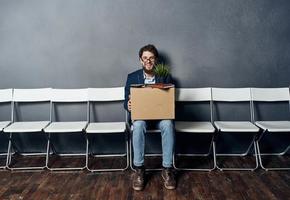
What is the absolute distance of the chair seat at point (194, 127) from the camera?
309 cm

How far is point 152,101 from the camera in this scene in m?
2.79

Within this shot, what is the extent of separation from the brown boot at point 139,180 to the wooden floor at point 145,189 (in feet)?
0.16

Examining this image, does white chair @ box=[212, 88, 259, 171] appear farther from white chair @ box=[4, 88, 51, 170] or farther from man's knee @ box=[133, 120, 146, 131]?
white chair @ box=[4, 88, 51, 170]

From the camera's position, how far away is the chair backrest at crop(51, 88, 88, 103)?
11.6ft

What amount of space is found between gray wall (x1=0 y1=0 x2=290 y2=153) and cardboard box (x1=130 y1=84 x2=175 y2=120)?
836 millimetres

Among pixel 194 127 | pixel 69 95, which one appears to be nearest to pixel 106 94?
pixel 69 95

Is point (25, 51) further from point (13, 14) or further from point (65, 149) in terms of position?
point (65, 149)

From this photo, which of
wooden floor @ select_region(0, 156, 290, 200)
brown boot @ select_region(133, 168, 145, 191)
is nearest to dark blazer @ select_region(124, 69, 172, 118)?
brown boot @ select_region(133, 168, 145, 191)

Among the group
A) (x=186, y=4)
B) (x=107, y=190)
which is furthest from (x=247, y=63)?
(x=107, y=190)

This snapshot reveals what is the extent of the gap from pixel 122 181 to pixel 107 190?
0.76ft

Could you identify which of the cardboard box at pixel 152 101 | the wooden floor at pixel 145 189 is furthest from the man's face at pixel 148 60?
the wooden floor at pixel 145 189

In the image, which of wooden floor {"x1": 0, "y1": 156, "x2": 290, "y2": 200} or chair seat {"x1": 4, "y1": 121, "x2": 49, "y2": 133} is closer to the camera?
wooden floor {"x1": 0, "y1": 156, "x2": 290, "y2": 200}

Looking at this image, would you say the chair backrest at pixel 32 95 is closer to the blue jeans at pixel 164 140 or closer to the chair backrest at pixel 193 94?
the blue jeans at pixel 164 140

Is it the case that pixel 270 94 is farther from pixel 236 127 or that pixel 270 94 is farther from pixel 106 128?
pixel 106 128
